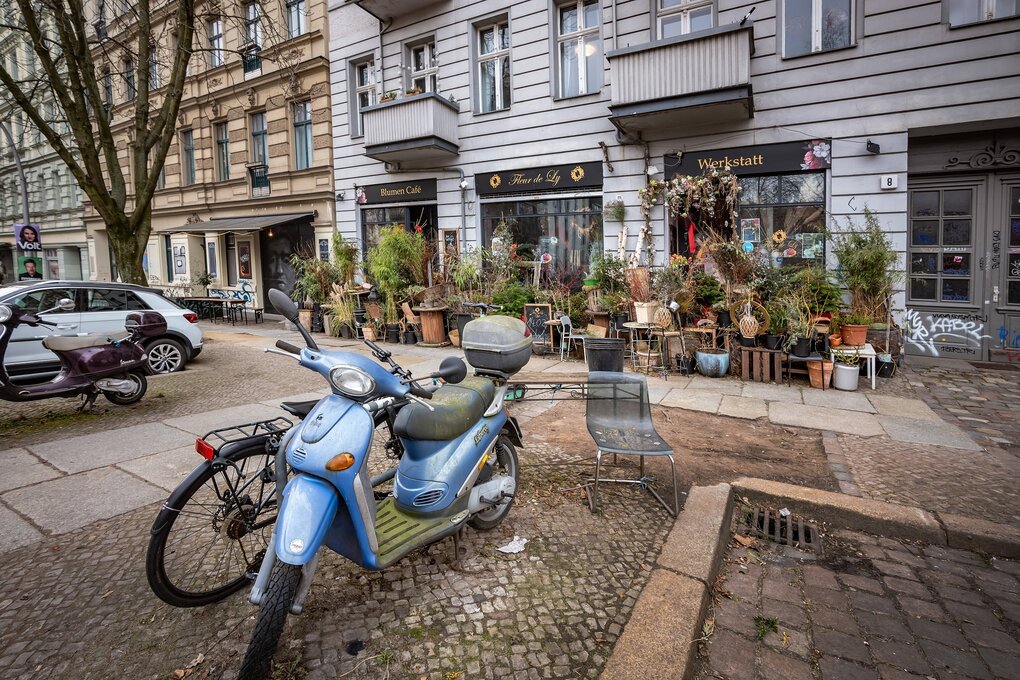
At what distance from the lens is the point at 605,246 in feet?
37.4

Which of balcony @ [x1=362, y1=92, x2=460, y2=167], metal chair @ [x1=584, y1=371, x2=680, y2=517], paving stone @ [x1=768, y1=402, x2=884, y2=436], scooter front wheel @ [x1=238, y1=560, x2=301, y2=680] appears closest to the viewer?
scooter front wheel @ [x1=238, y1=560, x2=301, y2=680]

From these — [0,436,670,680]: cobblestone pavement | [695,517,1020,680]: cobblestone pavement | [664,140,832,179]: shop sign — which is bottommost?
[695,517,1020,680]: cobblestone pavement

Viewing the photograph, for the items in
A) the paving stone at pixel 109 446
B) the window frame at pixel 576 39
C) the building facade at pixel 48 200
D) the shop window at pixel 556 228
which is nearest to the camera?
the paving stone at pixel 109 446

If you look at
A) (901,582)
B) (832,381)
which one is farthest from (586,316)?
(901,582)

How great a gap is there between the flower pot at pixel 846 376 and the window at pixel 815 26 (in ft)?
18.8

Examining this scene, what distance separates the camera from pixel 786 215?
31.7 ft

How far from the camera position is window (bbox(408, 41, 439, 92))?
13.9 m

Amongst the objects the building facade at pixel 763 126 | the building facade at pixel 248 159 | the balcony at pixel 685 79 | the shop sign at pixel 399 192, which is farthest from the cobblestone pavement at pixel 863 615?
the building facade at pixel 248 159

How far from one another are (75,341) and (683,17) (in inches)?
441

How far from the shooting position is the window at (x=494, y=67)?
42.0 feet

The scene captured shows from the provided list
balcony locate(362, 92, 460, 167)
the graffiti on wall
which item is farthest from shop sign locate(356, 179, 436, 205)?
the graffiti on wall

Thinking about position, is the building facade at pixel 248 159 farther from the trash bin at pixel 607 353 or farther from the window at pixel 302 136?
the trash bin at pixel 607 353

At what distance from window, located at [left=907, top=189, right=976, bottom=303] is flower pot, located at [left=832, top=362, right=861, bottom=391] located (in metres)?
3.33

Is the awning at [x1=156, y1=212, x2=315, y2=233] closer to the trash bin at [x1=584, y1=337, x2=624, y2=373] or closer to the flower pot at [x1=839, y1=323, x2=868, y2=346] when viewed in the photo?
the trash bin at [x1=584, y1=337, x2=624, y2=373]
